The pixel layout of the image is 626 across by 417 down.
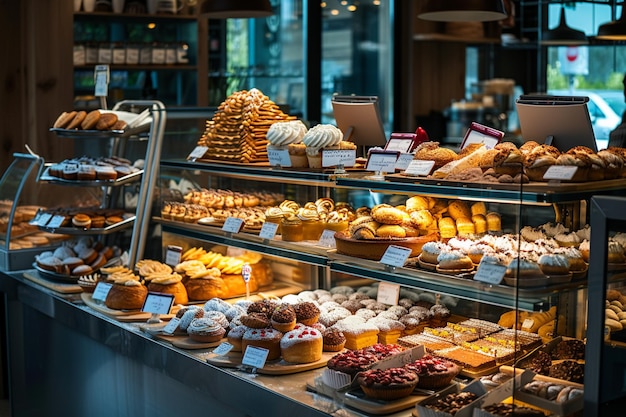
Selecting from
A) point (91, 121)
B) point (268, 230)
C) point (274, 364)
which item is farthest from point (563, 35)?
point (274, 364)

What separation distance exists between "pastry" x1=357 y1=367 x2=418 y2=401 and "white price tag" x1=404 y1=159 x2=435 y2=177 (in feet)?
2.54

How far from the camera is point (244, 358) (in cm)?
312

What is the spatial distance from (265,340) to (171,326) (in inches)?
23.2

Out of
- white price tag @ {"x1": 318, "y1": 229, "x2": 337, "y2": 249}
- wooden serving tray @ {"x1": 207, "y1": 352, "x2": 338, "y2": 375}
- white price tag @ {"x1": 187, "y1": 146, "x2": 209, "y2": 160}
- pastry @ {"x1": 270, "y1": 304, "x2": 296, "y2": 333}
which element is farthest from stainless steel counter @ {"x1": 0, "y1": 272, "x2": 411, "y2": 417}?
white price tag @ {"x1": 187, "y1": 146, "x2": 209, "y2": 160}

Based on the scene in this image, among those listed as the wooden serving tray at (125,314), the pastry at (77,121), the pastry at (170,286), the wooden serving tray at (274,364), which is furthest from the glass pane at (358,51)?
the wooden serving tray at (274,364)

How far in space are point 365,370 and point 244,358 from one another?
530 millimetres

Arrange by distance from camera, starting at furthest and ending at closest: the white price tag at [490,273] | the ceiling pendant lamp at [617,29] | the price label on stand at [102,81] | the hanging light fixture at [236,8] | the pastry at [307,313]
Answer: the ceiling pendant lamp at [617,29] < the price label on stand at [102,81] < the hanging light fixture at [236,8] < the pastry at [307,313] < the white price tag at [490,273]

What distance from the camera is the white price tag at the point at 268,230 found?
12.4 ft

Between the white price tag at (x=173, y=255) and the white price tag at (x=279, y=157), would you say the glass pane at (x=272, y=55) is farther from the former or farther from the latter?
the white price tag at (x=279, y=157)

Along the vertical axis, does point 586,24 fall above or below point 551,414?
above

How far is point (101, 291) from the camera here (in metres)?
4.10

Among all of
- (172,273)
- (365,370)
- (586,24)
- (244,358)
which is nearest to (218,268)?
(172,273)

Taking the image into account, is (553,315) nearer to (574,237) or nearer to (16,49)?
(574,237)

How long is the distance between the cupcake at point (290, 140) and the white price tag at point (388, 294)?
650mm
